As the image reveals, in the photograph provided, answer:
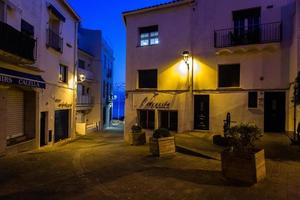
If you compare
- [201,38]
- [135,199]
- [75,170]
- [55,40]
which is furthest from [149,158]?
[55,40]

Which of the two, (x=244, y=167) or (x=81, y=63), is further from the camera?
(x=81, y=63)

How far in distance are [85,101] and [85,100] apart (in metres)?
0.12

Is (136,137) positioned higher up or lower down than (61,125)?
lower down

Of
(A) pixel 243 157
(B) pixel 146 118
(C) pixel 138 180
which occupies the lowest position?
(C) pixel 138 180

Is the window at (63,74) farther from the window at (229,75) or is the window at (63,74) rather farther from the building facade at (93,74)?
the building facade at (93,74)

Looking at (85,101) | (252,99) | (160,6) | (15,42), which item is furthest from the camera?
(85,101)

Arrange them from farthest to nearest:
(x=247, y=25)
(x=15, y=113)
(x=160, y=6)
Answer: (x=160, y=6) < (x=247, y=25) < (x=15, y=113)

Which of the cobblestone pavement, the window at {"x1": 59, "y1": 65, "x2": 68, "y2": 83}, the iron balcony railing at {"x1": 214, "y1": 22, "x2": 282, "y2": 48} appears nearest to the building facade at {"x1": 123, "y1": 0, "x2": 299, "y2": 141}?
the iron balcony railing at {"x1": 214, "y1": 22, "x2": 282, "y2": 48}

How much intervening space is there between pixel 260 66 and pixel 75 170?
1105 cm

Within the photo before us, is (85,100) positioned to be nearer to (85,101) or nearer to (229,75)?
(85,101)

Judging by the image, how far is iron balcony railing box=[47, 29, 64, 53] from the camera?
56.8ft

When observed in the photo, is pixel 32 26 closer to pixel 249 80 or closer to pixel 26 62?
pixel 26 62

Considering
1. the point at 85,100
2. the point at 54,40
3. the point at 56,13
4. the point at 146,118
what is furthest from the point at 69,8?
the point at 85,100

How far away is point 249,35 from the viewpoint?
1524 centimetres
